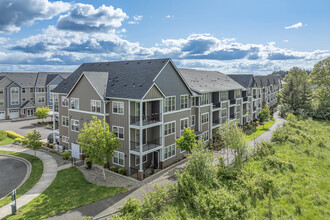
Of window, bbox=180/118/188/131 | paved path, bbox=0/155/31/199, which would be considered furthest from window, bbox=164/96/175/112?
paved path, bbox=0/155/31/199

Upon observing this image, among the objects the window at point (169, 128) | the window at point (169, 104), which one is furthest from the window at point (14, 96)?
the window at point (169, 128)

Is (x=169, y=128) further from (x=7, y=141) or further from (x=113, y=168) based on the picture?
(x=7, y=141)

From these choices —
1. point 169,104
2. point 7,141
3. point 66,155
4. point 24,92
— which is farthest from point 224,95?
point 24,92

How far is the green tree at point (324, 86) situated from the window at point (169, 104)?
4494cm

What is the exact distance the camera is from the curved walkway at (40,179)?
1867 centimetres

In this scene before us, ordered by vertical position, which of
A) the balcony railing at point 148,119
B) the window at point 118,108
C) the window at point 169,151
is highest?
the window at point 118,108

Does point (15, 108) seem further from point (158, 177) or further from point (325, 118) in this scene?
point (325, 118)

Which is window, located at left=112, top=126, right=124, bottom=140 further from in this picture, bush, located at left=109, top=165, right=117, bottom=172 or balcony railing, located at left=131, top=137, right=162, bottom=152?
bush, located at left=109, top=165, right=117, bottom=172

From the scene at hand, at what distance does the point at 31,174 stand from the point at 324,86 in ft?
213

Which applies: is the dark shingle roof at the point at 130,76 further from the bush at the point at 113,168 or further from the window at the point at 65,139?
the bush at the point at 113,168

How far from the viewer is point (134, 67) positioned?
29.3 m

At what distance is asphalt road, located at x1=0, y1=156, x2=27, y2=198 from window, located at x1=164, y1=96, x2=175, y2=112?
721 inches

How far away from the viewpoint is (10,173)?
25938 mm

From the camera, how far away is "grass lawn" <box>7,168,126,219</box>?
690 inches
